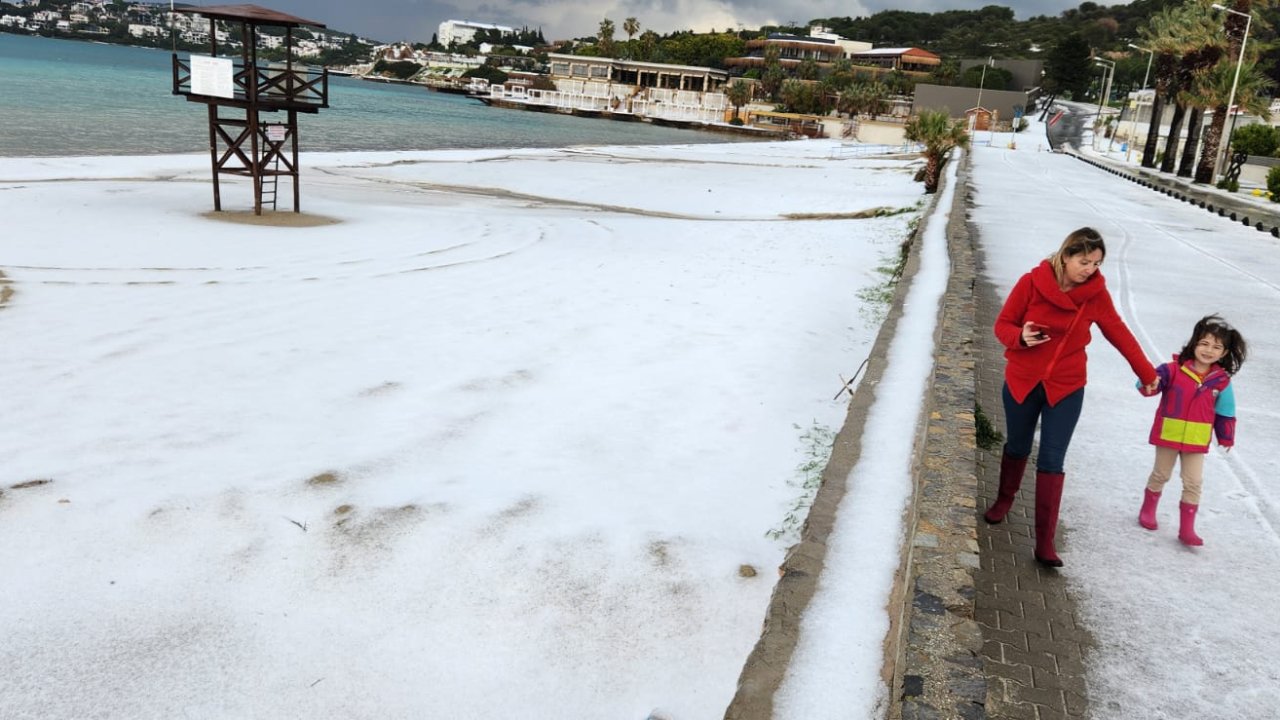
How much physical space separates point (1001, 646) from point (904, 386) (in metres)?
3.31

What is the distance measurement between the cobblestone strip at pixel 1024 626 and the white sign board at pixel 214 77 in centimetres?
1620

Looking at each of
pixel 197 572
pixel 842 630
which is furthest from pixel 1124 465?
pixel 197 572

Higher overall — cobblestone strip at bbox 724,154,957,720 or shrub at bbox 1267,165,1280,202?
shrub at bbox 1267,165,1280,202

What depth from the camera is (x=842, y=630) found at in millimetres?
4004

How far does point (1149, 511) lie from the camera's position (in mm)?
5418

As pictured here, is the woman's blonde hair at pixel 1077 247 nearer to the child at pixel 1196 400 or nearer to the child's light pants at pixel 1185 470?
the child at pixel 1196 400

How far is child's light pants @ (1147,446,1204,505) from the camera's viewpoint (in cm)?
506

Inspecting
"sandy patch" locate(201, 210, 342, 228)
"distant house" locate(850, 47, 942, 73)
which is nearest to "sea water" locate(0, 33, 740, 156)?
"sandy patch" locate(201, 210, 342, 228)

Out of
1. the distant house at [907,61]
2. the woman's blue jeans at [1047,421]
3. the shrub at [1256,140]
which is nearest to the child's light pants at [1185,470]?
the woman's blue jeans at [1047,421]

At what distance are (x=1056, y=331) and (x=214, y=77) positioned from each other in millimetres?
16895

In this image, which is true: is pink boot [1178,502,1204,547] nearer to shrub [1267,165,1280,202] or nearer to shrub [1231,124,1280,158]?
shrub [1267,165,1280,202]

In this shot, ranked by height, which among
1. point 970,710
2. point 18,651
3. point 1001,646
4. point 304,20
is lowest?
point 18,651

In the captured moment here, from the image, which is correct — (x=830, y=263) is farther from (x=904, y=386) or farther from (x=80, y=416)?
(x=80, y=416)

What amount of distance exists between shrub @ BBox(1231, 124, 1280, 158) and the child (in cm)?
A: 4785
